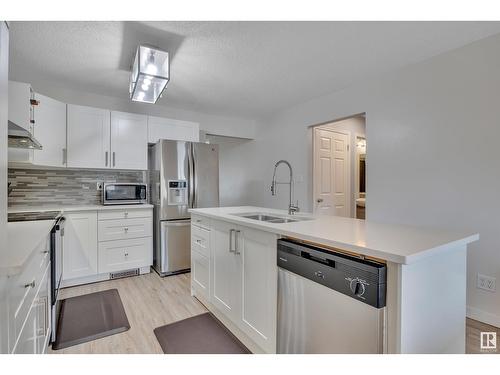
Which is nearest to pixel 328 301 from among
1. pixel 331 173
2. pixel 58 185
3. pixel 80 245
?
pixel 80 245

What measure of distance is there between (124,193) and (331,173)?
302 centimetres

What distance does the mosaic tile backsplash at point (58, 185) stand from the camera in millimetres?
3047

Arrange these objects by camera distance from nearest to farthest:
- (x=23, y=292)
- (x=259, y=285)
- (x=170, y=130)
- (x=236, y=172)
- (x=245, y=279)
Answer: (x=23, y=292) < (x=259, y=285) < (x=245, y=279) < (x=170, y=130) < (x=236, y=172)

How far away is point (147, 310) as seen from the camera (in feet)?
7.82

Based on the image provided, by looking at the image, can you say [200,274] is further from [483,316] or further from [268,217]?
[483,316]

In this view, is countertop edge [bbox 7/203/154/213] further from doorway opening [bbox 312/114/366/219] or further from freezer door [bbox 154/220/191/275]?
doorway opening [bbox 312/114/366/219]

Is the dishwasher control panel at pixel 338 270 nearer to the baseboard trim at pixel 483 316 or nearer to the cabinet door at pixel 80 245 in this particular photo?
the baseboard trim at pixel 483 316

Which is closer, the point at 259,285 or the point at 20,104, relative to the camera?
the point at 259,285

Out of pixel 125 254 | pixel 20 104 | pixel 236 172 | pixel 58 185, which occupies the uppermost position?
pixel 20 104

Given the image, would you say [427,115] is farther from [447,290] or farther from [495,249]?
[447,290]

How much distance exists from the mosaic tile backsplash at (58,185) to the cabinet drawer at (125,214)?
0.54 metres

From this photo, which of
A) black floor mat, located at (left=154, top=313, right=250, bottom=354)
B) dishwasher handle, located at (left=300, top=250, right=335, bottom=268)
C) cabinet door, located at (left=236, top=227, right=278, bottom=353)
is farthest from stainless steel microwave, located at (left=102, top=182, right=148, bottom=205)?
dishwasher handle, located at (left=300, top=250, right=335, bottom=268)

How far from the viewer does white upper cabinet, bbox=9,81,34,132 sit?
2283 millimetres
